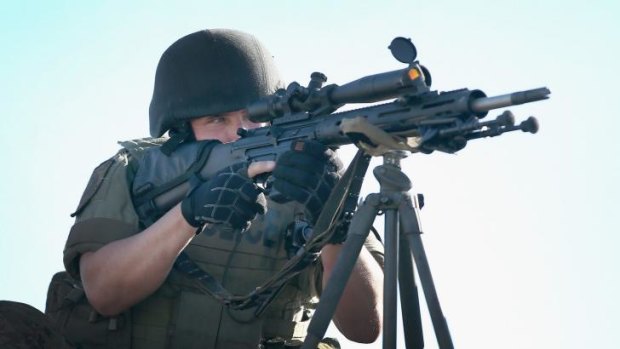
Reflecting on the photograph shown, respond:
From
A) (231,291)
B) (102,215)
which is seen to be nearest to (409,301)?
(231,291)

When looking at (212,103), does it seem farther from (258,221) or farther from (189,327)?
(189,327)

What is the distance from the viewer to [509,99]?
5246 millimetres

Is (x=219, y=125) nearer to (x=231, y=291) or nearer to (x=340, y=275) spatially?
(x=231, y=291)

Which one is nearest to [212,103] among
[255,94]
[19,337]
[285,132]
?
[255,94]

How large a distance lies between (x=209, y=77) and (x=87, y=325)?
78.3 inches

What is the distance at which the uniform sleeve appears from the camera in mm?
7371

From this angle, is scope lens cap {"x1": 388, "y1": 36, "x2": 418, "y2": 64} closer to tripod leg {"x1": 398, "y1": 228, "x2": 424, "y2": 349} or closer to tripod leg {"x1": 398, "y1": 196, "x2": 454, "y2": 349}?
tripod leg {"x1": 398, "y1": 196, "x2": 454, "y2": 349}

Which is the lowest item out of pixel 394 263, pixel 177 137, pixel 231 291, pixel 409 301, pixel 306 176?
pixel 409 301

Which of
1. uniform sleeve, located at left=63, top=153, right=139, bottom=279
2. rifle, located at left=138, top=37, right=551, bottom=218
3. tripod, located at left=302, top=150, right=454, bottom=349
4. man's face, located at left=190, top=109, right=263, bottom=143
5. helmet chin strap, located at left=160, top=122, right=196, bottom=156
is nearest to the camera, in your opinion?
rifle, located at left=138, top=37, right=551, bottom=218

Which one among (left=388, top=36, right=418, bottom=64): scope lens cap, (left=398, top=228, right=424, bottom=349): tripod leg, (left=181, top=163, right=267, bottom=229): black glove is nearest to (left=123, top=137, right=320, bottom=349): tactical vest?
(left=181, top=163, right=267, bottom=229): black glove

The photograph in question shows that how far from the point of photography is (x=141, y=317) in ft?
24.8

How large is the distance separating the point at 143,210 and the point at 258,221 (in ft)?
2.71

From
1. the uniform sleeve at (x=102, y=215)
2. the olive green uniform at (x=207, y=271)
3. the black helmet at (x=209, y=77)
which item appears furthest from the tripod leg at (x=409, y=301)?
the black helmet at (x=209, y=77)

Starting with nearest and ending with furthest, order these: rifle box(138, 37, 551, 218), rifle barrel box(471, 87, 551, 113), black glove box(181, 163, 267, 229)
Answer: rifle barrel box(471, 87, 551, 113) < rifle box(138, 37, 551, 218) < black glove box(181, 163, 267, 229)
